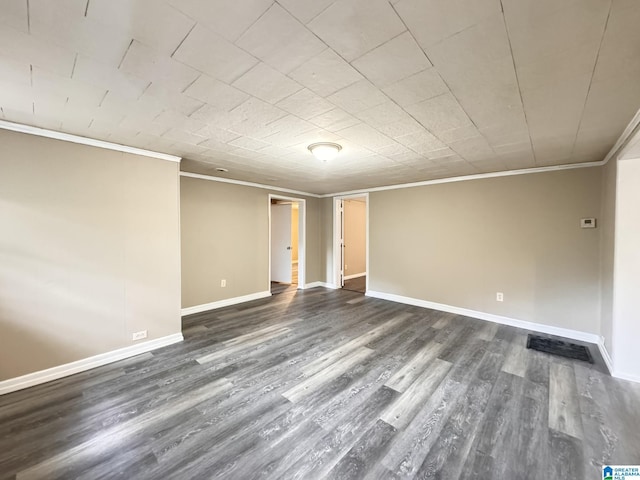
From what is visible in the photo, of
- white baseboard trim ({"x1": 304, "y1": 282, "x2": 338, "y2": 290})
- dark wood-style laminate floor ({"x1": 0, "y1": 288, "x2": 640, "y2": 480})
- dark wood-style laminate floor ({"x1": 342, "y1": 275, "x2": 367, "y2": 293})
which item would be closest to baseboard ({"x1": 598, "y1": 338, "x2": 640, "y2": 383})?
dark wood-style laminate floor ({"x1": 0, "y1": 288, "x2": 640, "y2": 480})

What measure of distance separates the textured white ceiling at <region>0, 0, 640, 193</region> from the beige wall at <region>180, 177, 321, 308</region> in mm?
1723

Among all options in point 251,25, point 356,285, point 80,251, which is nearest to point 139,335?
point 80,251

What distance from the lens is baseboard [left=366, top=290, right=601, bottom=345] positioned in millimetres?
3459

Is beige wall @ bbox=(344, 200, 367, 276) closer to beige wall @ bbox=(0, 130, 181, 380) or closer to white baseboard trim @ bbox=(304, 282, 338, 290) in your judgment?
white baseboard trim @ bbox=(304, 282, 338, 290)

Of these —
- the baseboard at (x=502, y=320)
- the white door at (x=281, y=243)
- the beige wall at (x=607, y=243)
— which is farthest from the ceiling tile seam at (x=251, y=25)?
the white door at (x=281, y=243)

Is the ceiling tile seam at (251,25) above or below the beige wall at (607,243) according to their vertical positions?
above

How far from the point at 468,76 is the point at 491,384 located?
8.52ft

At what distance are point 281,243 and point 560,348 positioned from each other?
5605 mm

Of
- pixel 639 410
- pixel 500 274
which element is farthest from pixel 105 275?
pixel 500 274

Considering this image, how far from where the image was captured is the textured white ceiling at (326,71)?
1.14 metres

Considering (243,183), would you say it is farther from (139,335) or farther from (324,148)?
(139,335)

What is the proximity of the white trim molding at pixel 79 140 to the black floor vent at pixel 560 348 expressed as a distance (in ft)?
16.8

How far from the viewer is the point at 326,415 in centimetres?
201

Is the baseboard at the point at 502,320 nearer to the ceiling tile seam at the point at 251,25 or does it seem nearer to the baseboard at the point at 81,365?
the baseboard at the point at 81,365
